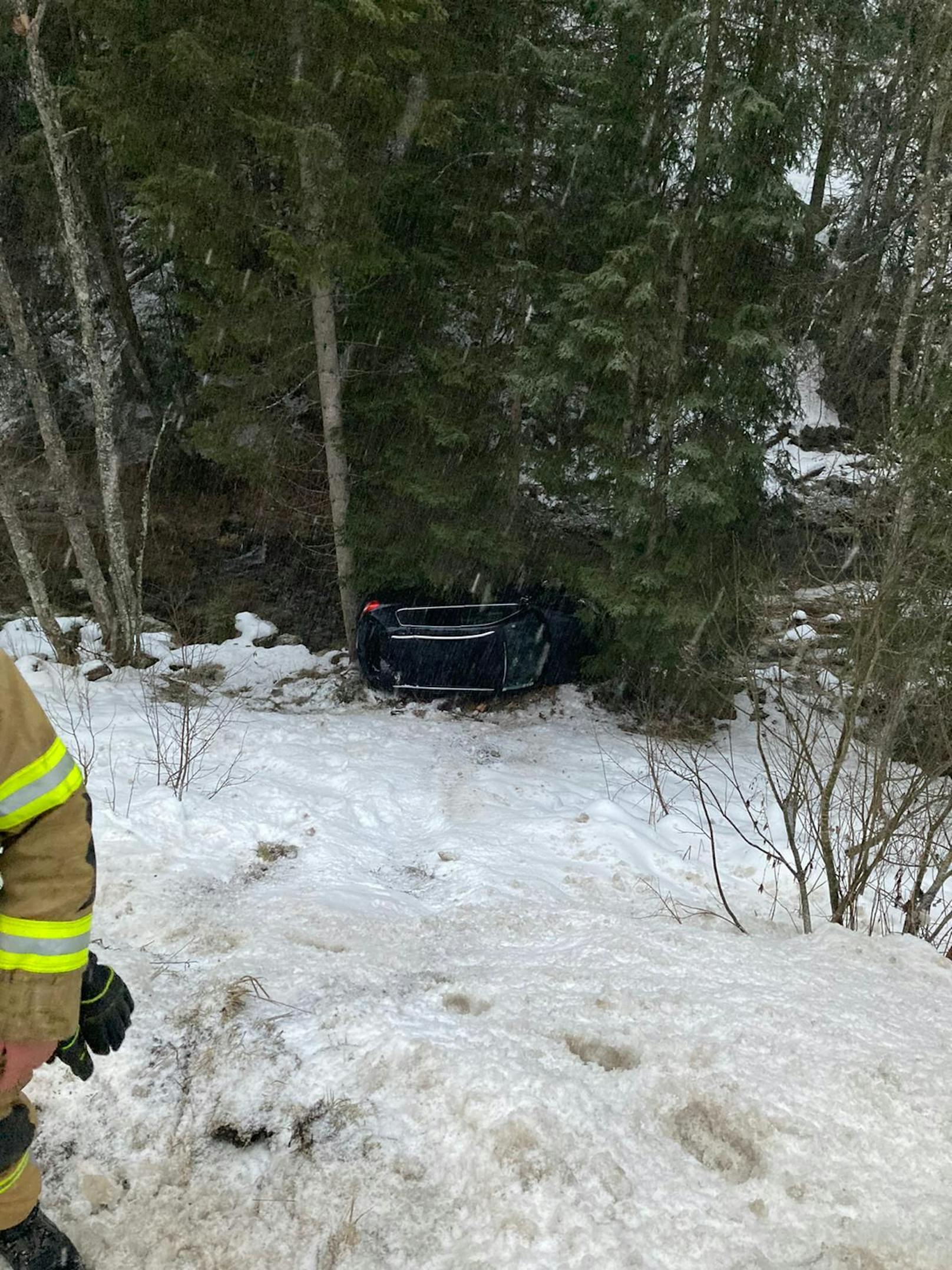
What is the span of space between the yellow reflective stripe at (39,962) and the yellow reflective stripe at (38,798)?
0.27 m

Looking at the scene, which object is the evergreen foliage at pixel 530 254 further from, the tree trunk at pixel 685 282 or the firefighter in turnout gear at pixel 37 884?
the firefighter in turnout gear at pixel 37 884

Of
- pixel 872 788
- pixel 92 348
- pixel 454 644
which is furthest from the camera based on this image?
pixel 454 644

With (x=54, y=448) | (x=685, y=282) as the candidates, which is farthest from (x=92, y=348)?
(x=685, y=282)

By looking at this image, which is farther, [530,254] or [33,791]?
[530,254]

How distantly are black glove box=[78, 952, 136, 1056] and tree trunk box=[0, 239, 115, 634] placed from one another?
9.78 m

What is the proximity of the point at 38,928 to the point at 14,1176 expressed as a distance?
866 millimetres

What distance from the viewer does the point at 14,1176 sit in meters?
1.97

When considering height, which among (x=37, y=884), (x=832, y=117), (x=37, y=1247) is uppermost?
A: (x=832, y=117)

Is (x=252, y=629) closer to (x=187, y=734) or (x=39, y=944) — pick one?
(x=187, y=734)

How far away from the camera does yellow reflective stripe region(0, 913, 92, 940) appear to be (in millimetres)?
1629

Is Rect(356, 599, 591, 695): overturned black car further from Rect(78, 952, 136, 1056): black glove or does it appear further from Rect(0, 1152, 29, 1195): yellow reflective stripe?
Rect(0, 1152, 29, 1195): yellow reflective stripe

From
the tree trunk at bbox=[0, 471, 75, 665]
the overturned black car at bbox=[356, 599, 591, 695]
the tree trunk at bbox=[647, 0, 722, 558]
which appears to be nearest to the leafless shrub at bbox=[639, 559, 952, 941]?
the tree trunk at bbox=[647, 0, 722, 558]

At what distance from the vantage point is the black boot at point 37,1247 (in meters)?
2.08

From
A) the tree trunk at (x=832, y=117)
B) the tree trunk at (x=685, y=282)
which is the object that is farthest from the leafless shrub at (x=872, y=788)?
the tree trunk at (x=832, y=117)
